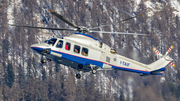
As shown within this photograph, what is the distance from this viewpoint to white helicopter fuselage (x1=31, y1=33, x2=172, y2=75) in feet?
181

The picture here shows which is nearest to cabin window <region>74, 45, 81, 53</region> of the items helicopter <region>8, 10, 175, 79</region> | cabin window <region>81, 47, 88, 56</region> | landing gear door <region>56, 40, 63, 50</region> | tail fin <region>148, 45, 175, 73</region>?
helicopter <region>8, 10, 175, 79</region>

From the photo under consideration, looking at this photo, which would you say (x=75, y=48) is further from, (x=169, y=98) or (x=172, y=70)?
(x=172, y=70)

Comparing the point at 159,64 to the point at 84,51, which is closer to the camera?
the point at 84,51

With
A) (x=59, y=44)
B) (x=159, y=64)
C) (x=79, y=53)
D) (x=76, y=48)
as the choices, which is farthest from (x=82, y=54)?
(x=159, y=64)

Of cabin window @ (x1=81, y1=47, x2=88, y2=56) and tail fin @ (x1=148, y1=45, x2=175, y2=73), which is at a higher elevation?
cabin window @ (x1=81, y1=47, x2=88, y2=56)

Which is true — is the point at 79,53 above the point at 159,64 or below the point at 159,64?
above

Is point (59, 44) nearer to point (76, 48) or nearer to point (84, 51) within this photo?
point (76, 48)

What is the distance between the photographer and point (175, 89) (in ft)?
373

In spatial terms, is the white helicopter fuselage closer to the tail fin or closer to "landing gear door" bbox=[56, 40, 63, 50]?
"landing gear door" bbox=[56, 40, 63, 50]

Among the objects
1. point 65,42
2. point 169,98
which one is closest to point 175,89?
point 169,98

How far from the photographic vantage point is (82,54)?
56625 millimetres

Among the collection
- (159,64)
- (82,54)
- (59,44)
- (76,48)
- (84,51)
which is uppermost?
(59,44)

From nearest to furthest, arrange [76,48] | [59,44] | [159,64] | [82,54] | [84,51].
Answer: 1. [59,44]
2. [76,48]
3. [82,54]
4. [84,51]
5. [159,64]

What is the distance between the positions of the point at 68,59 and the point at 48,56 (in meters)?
2.73
